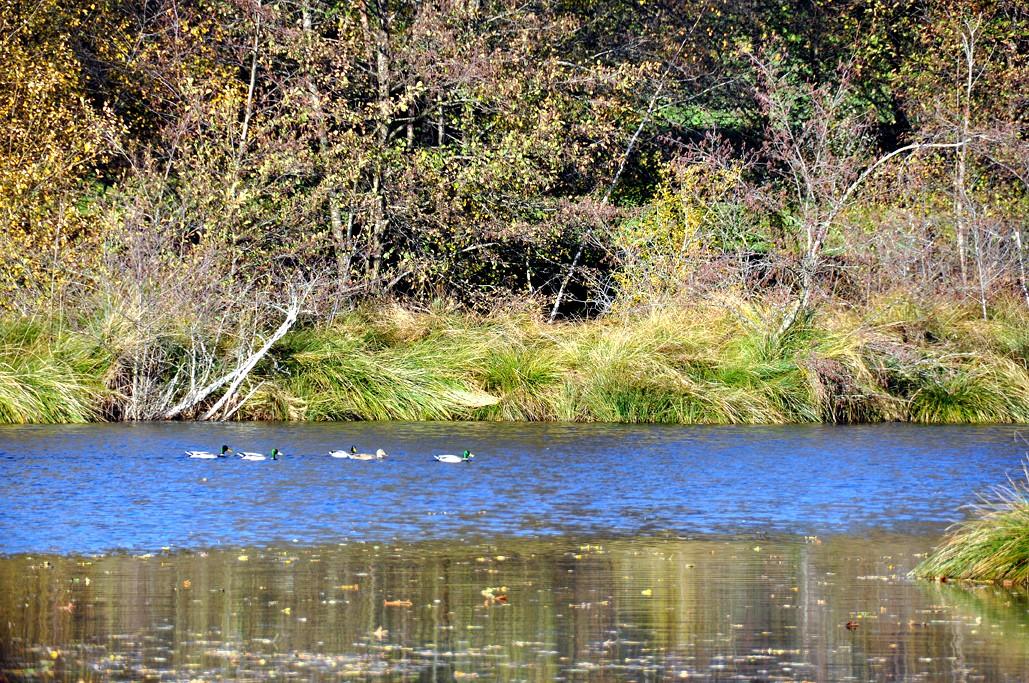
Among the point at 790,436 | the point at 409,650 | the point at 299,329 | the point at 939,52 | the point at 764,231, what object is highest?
the point at 939,52

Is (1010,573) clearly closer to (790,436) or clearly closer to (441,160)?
(790,436)

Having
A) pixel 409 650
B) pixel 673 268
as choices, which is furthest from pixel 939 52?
pixel 409 650

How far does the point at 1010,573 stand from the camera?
9.66 m

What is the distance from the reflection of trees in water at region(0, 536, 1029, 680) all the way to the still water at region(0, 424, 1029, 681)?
24 mm

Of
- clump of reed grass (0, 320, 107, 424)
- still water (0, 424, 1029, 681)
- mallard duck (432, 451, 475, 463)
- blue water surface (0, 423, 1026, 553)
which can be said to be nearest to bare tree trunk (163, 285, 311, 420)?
blue water surface (0, 423, 1026, 553)

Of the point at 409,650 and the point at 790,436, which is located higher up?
the point at 790,436

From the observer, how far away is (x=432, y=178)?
24.4 m

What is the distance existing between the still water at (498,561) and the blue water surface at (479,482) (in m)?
0.05

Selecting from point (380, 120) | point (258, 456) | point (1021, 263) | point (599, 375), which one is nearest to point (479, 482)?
point (258, 456)

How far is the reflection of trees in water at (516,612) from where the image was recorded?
765 centimetres

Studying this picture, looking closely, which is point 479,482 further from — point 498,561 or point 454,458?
point 498,561

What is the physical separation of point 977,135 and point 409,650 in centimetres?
1857

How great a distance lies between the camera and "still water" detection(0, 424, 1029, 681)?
777 cm

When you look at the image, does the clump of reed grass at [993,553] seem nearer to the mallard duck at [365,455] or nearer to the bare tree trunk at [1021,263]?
the mallard duck at [365,455]
